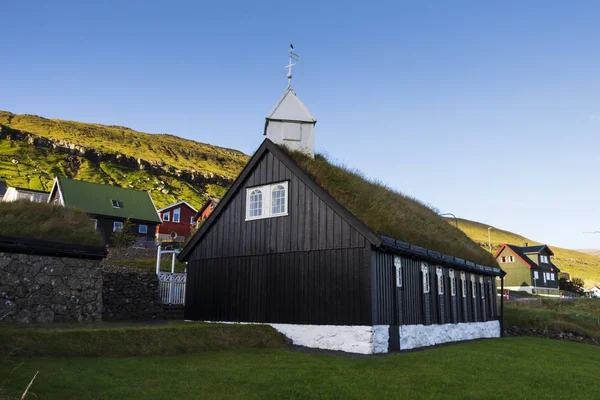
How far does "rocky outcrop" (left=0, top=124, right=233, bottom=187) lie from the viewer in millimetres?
148375

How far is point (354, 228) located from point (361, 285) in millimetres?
1902

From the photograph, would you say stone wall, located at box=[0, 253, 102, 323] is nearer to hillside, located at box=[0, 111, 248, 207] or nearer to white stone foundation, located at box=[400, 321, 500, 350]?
white stone foundation, located at box=[400, 321, 500, 350]

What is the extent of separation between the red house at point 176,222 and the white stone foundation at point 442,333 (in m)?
45.3

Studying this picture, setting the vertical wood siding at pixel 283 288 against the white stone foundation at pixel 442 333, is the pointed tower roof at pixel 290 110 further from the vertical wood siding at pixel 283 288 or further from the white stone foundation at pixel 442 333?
the white stone foundation at pixel 442 333

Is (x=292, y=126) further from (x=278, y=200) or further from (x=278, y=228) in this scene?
(x=278, y=228)

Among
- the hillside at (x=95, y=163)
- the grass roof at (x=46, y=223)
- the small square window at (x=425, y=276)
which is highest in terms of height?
the hillside at (x=95, y=163)

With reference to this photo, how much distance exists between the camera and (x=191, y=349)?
14391 mm

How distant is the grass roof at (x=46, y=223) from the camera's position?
674 inches

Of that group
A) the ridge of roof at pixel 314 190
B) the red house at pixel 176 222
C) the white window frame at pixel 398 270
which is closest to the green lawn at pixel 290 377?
the white window frame at pixel 398 270

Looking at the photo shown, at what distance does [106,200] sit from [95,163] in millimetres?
106855

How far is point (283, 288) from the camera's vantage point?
A: 59.7 ft

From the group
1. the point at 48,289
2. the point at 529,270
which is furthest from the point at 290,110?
the point at 529,270

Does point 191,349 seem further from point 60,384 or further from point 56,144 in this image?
point 56,144

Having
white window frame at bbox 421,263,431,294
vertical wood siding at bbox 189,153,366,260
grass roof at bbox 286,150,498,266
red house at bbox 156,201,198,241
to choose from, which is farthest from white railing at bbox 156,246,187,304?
red house at bbox 156,201,198,241
